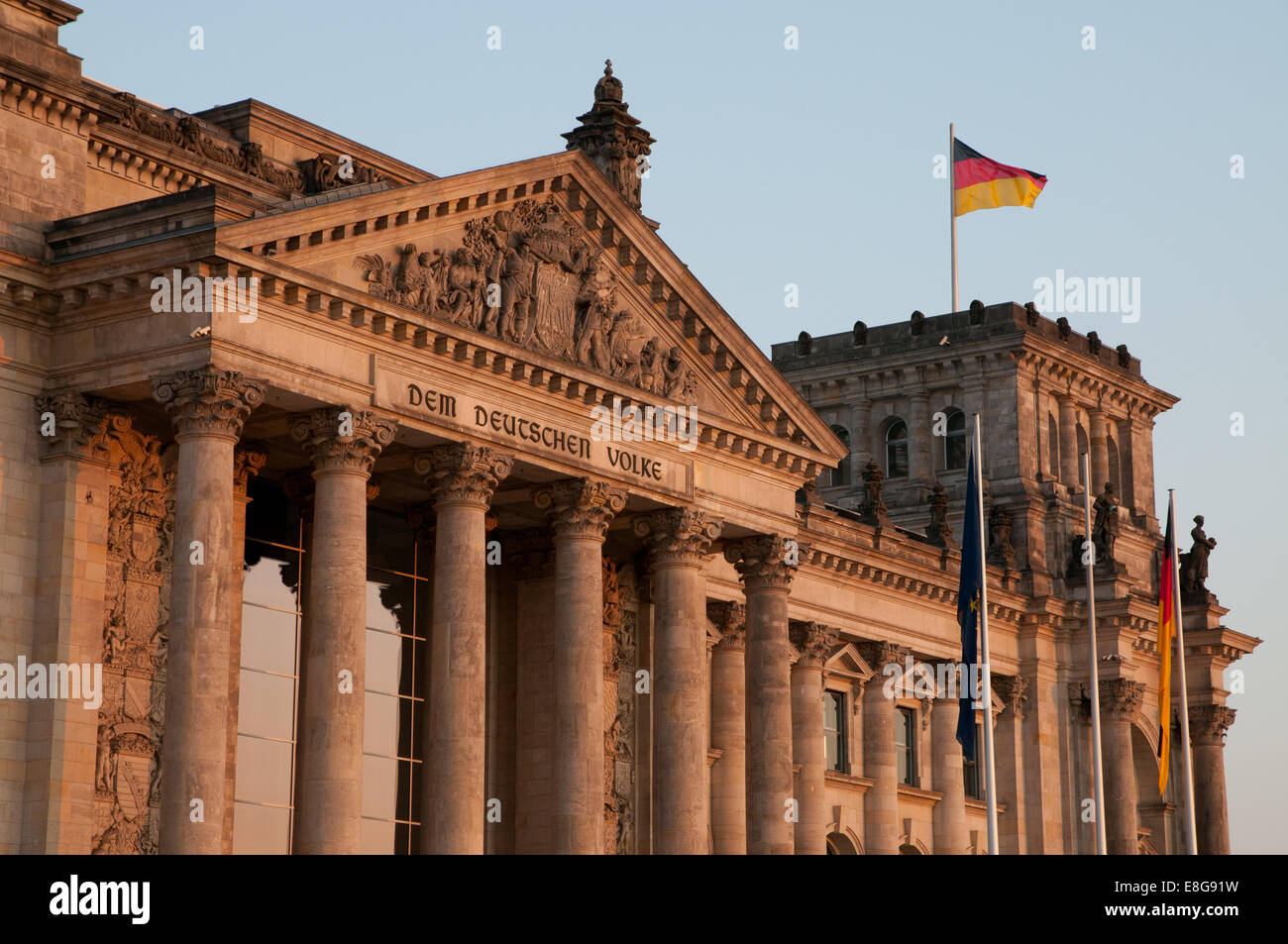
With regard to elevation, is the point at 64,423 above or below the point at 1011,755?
above

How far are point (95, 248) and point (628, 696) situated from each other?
17.0m

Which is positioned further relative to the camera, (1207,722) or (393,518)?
(1207,722)

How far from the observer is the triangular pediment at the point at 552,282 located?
39062mm

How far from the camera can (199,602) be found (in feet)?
118

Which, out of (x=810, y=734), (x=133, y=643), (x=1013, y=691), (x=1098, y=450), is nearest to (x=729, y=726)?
(x=810, y=734)

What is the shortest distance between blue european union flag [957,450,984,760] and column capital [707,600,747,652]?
986 cm

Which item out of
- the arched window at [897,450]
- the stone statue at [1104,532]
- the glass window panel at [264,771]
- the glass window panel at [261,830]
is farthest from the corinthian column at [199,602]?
the arched window at [897,450]

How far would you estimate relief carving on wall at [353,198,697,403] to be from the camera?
133ft

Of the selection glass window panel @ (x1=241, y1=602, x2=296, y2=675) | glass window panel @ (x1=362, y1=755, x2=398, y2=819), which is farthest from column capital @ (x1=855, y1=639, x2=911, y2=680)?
glass window panel @ (x1=241, y1=602, x2=296, y2=675)

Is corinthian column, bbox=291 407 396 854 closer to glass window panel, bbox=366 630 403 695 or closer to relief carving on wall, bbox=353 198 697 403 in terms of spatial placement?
relief carving on wall, bbox=353 198 697 403

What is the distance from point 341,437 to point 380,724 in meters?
8.51

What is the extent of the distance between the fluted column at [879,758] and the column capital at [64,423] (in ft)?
90.3

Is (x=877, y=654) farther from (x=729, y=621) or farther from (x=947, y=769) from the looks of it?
(x=729, y=621)

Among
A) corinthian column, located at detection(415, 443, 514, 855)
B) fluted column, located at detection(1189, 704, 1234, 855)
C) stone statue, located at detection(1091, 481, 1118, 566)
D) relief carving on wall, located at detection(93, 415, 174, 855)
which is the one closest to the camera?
relief carving on wall, located at detection(93, 415, 174, 855)
